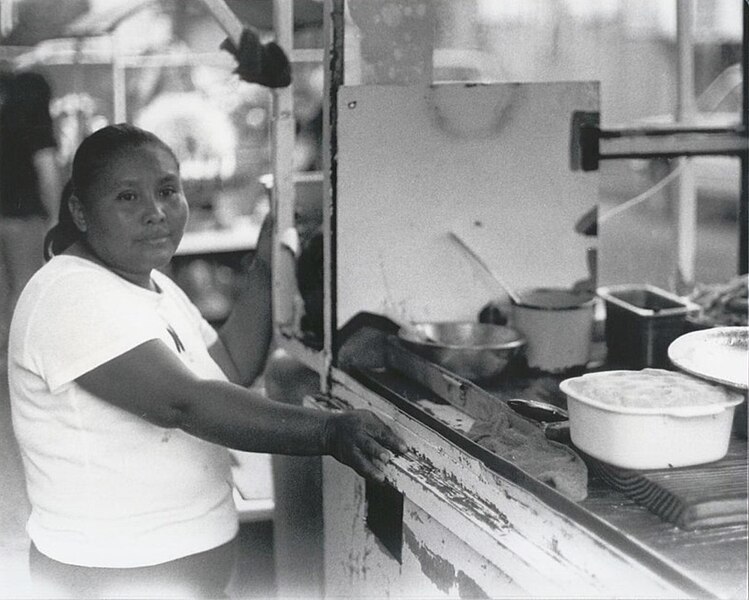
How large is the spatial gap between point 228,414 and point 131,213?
431 mm

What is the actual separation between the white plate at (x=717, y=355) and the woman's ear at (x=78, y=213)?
3.37ft

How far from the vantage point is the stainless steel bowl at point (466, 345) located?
1.98 meters

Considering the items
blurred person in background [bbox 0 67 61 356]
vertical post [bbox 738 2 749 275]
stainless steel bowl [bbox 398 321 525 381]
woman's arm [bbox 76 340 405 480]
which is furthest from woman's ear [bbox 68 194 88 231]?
vertical post [bbox 738 2 749 275]

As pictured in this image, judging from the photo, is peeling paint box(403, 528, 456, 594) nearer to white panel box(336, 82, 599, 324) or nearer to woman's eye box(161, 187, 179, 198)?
white panel box(336, 82, 599, 324)

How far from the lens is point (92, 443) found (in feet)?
5.68

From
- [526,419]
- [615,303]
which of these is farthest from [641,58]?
[526,419]

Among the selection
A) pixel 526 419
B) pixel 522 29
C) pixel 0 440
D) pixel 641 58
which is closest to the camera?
pixel 526 419

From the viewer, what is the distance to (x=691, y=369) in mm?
1488

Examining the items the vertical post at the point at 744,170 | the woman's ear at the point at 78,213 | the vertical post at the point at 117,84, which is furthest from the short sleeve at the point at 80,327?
the vertical post at the point at 117,84

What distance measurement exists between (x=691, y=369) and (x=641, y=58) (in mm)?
2722

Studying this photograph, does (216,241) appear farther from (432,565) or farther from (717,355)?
(717,355)

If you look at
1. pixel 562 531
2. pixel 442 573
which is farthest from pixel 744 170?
pixel 562 531

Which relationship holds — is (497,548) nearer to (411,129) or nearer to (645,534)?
(645,534)

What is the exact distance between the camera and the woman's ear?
1.80 metres
